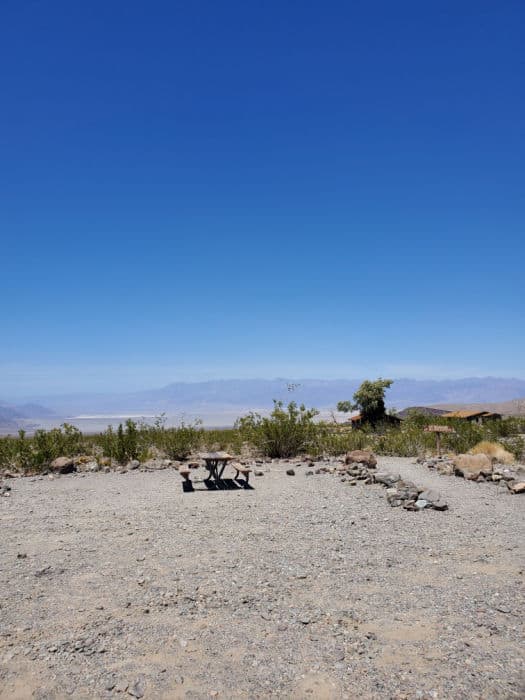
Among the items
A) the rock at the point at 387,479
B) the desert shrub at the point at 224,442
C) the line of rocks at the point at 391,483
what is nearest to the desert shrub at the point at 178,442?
the desert shrub at the point at 224,442

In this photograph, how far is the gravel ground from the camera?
14.4ft

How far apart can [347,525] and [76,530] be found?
14.6 feet

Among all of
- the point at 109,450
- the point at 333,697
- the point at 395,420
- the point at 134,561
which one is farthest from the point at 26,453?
the point at 395,420

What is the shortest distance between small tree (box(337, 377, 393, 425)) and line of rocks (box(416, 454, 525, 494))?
16051mm

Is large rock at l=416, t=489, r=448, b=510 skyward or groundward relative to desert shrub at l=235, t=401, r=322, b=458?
groundward

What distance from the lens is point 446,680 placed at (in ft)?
14.1

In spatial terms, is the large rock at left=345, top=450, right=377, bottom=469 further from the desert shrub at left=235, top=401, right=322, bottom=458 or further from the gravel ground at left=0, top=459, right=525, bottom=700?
the gravel ground at left=0, top=459, right=525, bottom=700

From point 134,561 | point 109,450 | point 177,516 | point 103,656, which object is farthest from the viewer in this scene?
point 109,450

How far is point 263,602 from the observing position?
5.79 metres

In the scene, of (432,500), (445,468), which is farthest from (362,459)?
(432,500)

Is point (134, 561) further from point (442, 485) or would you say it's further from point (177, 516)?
point (442, 485)

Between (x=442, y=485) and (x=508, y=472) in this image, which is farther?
(x=508, y=472)

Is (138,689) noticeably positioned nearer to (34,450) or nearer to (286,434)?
(34,450)

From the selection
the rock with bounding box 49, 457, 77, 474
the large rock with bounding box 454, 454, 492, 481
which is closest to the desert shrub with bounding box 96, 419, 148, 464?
the rock with bounding box 49, 457, 77, 474
